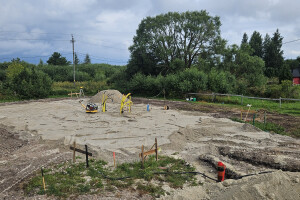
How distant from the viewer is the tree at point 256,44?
55125 mm

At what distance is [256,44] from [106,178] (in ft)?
186

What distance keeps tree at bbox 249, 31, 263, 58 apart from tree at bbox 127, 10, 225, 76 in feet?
91.7

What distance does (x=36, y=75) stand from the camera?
27.5 meters

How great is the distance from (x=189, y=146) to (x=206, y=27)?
1031 inches

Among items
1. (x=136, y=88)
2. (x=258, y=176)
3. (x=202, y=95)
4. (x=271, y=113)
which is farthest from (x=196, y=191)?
(x=136, y=88)

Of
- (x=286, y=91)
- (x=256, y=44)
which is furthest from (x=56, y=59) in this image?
(x=286, y=91)

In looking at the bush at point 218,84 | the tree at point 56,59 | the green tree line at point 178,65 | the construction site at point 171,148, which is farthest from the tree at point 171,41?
the tree at point 56,59

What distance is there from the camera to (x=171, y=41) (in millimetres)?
32250

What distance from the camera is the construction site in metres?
5.25

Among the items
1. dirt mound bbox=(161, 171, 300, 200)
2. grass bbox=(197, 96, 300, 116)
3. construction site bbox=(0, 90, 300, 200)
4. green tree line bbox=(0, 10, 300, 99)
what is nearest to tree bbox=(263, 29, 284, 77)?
green tree line bbox=(0, 10, 300, 99)

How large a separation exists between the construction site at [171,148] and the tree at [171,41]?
759 inches

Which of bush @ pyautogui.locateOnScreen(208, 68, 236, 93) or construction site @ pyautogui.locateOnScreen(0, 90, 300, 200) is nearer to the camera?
construction site @ pyautogui.locateOnScreen(0, 90, 300, 200)

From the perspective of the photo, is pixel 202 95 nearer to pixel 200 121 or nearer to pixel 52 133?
pixel 200 121

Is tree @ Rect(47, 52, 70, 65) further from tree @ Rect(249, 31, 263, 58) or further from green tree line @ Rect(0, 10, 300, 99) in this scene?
tree @ Rect(249, 31, 263, 58)
